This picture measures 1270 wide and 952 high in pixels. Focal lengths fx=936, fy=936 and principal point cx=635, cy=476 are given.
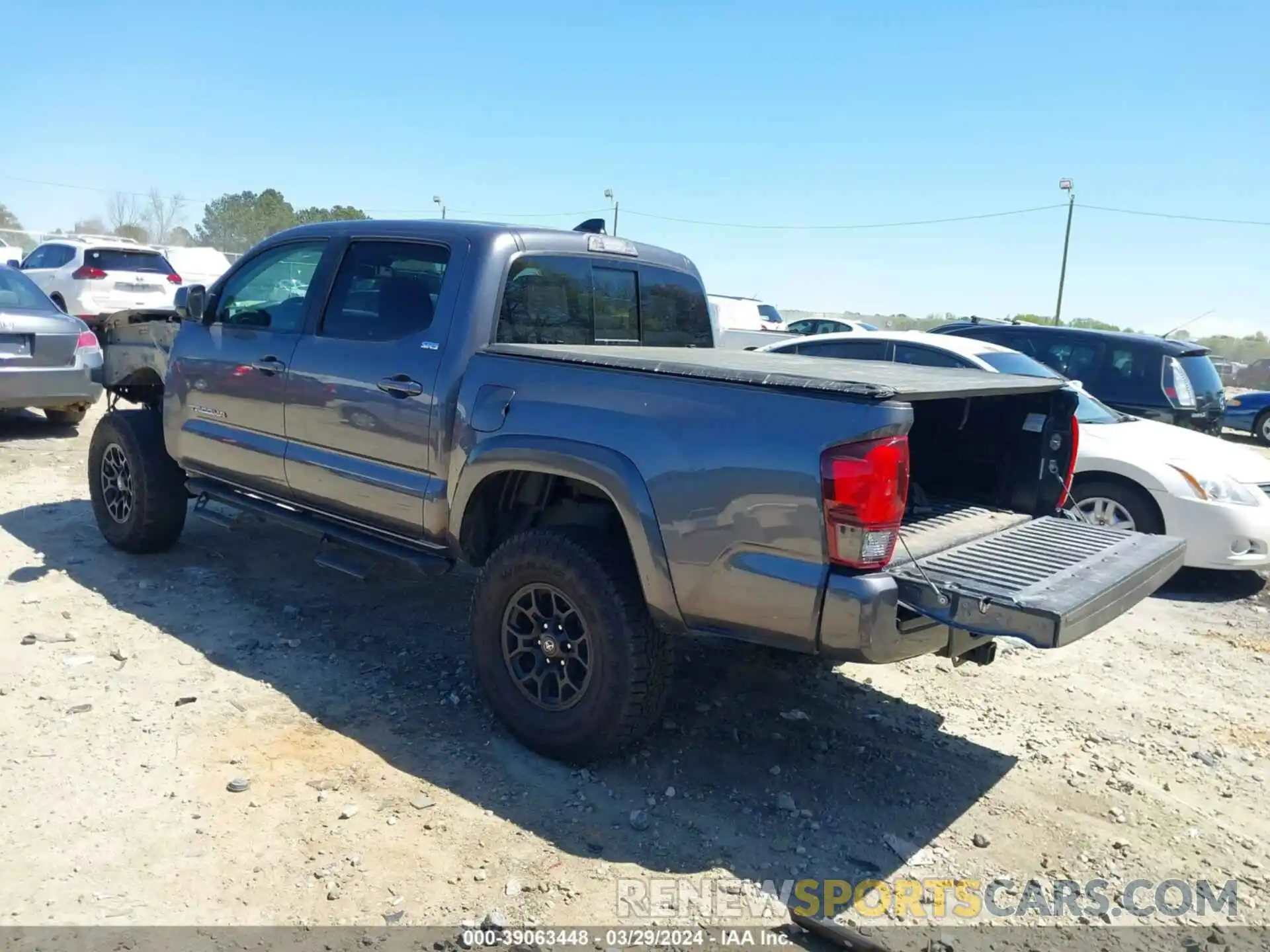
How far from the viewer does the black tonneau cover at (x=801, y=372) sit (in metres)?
2.96

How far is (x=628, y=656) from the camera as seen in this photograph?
11.0ft

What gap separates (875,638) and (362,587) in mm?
3558

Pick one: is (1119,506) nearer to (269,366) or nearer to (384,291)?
(384,291)

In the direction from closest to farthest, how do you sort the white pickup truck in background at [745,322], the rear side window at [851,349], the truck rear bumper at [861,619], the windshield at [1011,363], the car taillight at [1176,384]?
1. the truck rear bumper at [861,619]
2. the windshield at [1011,363]
3. the rear side window at [851,349]
4. the car taillight at [1176,384]
5. the white pickup truck in background at [745,322]

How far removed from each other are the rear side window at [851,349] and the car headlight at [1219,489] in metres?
2.48

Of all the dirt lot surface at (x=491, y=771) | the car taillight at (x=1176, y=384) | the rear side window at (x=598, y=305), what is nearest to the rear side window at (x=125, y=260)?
the dirt lot surface at (x=491, y=771)

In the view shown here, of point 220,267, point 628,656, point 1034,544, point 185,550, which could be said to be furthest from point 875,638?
point 220,267

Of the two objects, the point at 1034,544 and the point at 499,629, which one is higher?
the point at 1034,544

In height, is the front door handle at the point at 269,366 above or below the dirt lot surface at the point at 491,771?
above

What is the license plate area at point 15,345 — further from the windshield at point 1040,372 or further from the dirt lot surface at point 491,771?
the windshield at point 1040,372

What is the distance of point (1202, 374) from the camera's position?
31.7ft

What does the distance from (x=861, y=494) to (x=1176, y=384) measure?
308 inches

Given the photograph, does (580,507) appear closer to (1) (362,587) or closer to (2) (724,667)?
(2) (724,667)

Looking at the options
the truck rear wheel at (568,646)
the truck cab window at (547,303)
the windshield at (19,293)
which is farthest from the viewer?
the windshield at (19,293)
